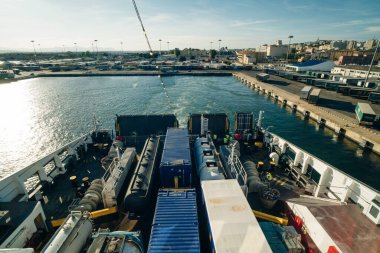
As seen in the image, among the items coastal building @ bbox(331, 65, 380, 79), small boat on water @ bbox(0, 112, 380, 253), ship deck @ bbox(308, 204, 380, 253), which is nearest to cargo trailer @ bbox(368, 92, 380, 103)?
coastal building @ bbox(331, 65, 380, 79)

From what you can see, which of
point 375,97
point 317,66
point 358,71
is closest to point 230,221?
point 375,97

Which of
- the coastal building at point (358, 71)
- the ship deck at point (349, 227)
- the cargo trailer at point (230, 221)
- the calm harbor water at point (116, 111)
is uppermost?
the coastal building at point (358, 71)

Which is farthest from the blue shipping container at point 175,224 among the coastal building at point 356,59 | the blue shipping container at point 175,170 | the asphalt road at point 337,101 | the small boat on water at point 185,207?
the coastal building at point 356,59

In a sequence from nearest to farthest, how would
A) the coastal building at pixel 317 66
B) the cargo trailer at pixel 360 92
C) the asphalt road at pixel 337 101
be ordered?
the asphalt road at pixel 337 101, the cargo trailer at pixel 360 92, the coastal building at pixel 317 66

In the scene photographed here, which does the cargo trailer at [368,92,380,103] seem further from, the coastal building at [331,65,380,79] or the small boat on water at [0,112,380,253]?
the small boat on water at [0,112,380,253]

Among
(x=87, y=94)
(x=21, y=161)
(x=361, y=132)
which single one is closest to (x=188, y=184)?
(x=21, y=161)

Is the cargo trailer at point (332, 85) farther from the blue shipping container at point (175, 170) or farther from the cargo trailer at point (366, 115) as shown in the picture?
the blue shipping container at point (175, 170)
